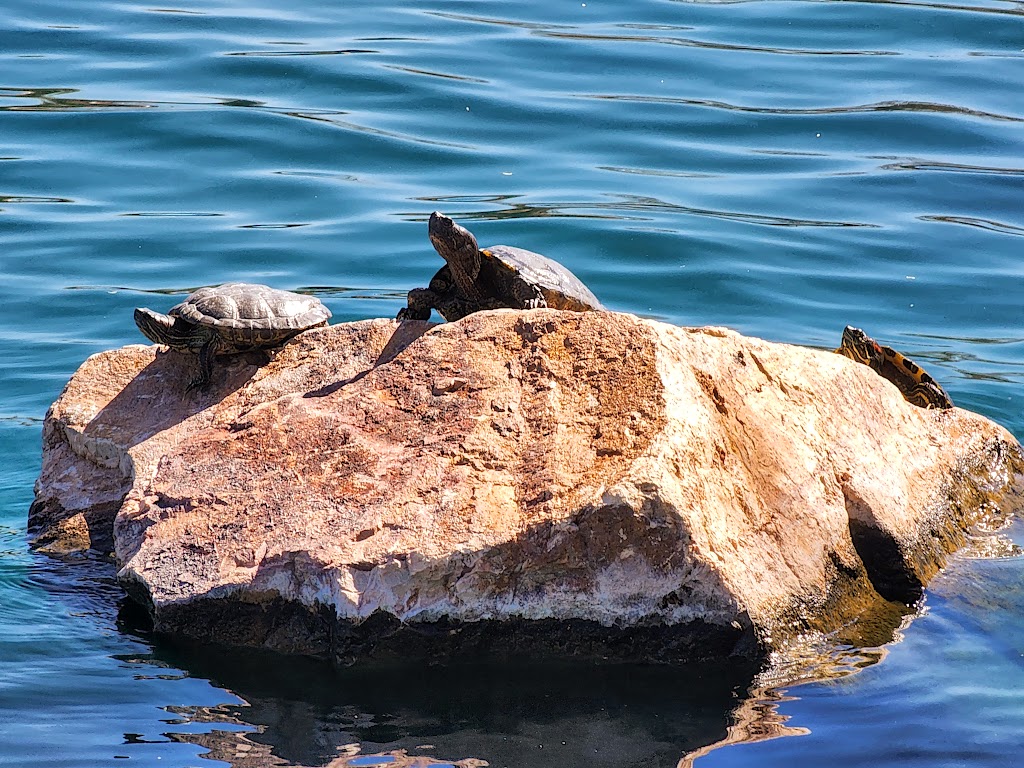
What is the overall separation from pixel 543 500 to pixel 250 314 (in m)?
1.66

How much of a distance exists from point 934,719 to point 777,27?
9925 mm

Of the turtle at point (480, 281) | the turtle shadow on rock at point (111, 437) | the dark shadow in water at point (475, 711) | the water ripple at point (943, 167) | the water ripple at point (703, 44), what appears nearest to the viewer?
the dark shadow in water at point (475, 711)

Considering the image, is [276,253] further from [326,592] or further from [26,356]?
[326,592]

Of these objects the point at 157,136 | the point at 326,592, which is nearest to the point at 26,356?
the point at 157,136

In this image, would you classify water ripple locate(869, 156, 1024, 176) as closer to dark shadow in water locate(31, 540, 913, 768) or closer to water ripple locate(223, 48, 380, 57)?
water ripple locate(223, 48, 380, 57)

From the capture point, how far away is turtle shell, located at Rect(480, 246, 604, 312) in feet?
16.5

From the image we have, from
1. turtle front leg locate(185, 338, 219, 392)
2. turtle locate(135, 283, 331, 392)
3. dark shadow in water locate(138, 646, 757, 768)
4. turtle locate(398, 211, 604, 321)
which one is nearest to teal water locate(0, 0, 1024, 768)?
dark shadow in water locate(138, 646, 757, 768)

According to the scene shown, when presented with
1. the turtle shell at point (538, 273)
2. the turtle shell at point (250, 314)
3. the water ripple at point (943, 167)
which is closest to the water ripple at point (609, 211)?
the water ripple at point (943, 167)

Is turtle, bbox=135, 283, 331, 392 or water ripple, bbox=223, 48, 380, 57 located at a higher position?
water ripple, bbox=223, 48, 380, 57

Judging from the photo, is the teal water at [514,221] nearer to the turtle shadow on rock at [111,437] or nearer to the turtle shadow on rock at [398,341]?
the turtle shadow on rock at [111,437]

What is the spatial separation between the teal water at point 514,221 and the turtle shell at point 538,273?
1691 mm

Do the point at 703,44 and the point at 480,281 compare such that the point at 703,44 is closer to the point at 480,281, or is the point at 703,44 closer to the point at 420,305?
the point at 480,281

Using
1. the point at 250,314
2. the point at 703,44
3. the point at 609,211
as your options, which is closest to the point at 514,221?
the point at 609,211

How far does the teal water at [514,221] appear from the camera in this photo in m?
3.62
